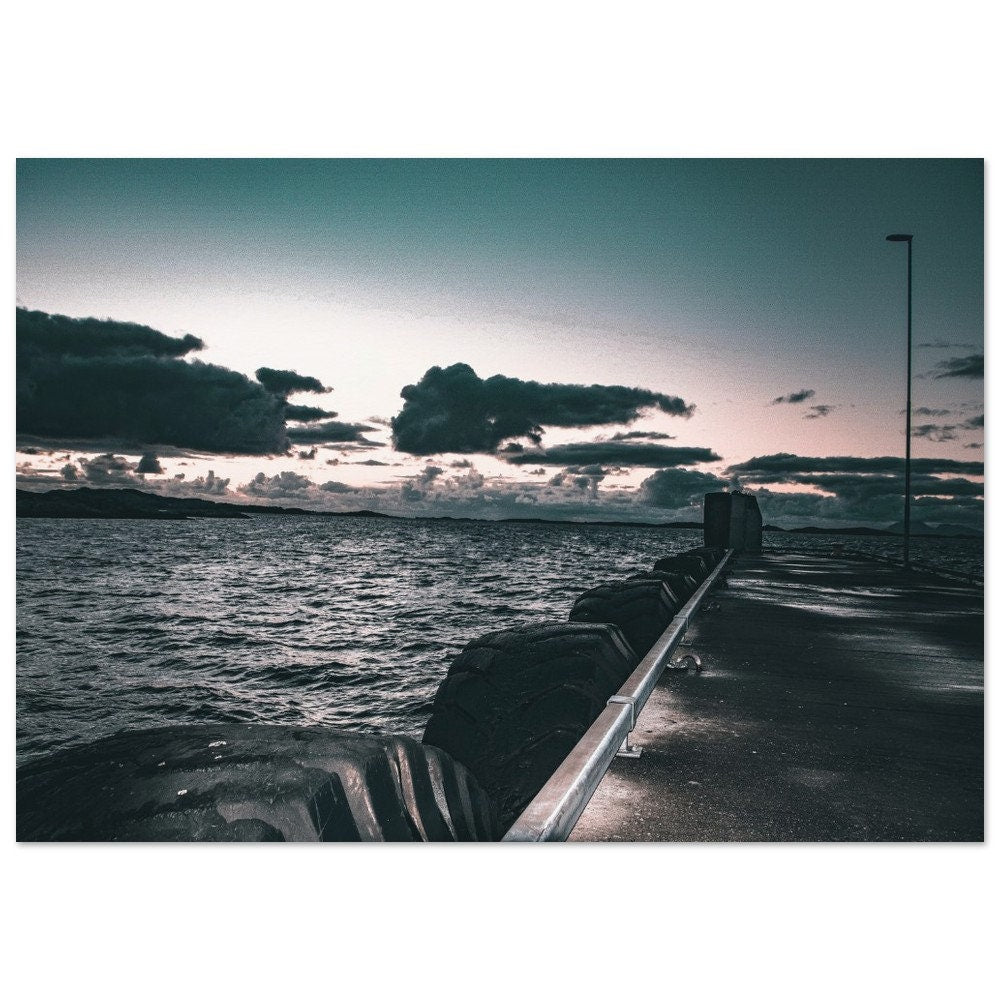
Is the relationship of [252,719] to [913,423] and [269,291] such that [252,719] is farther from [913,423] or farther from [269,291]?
[913,423]

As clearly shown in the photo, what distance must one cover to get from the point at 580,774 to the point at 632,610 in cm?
508

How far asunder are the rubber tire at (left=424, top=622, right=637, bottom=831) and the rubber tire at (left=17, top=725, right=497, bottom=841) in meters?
1.33

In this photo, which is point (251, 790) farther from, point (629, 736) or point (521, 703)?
point (521, 703)

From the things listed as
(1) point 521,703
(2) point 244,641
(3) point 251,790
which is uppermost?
(3) point 251,790

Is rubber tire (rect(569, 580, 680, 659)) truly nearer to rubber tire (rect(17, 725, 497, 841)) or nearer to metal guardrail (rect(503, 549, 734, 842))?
metal guardrail (rect(503, 549, 734, 842))

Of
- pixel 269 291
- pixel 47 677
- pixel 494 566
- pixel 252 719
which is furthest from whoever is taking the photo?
pixel 494 566

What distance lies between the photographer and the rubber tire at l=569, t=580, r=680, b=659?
7.60 meters

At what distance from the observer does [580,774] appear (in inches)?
114

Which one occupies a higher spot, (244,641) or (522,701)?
(522,701)

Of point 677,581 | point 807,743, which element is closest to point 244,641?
point 677,581

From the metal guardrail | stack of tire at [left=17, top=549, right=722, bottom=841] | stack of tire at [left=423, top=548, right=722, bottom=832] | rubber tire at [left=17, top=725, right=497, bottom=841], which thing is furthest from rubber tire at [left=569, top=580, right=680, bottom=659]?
rubber tire at [left=17, top=725, right=497, bottom=841]

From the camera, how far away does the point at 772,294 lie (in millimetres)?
7582
